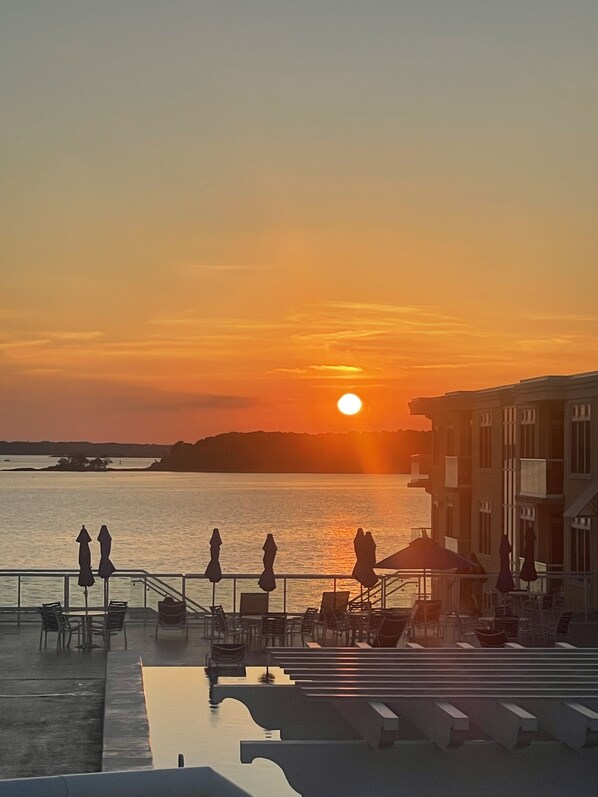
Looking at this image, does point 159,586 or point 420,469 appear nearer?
point 159,586

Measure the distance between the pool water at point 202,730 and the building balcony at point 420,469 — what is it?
33231mm

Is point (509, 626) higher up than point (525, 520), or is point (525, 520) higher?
point (525, 520)

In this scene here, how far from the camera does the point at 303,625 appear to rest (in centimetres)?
2281

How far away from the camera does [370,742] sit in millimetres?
8273

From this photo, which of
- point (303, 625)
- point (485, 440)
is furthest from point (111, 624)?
point (485, 440)

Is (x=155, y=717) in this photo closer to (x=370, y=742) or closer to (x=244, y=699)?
(x=244, y=699)

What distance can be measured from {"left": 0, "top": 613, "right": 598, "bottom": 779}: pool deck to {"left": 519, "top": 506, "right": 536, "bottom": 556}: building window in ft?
34.1

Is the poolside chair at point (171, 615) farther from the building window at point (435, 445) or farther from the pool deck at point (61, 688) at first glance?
the building window at point (435, 445)

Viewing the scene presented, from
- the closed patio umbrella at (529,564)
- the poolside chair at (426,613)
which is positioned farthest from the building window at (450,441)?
the poolside chair at (426,613)

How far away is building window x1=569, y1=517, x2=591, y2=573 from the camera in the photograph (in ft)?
112

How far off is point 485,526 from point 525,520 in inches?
230

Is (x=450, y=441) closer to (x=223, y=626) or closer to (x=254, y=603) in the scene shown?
(x=254, y=603)

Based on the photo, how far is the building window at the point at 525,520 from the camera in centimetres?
3753

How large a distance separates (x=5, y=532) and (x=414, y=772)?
139 m
